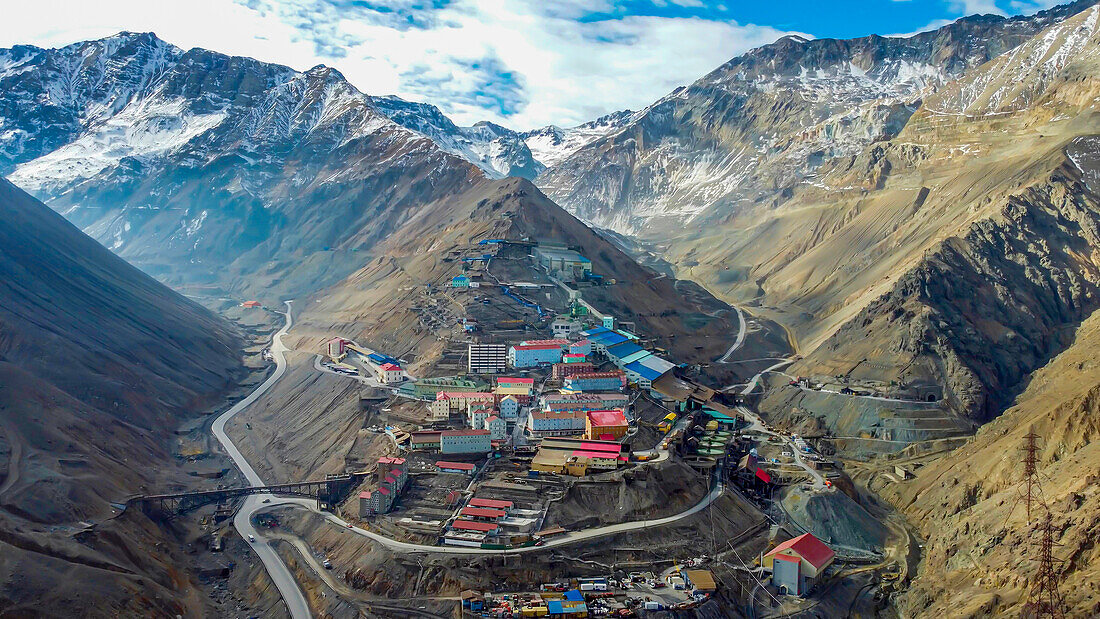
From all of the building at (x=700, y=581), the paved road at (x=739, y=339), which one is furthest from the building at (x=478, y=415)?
the paved road at (x=739, y=339)

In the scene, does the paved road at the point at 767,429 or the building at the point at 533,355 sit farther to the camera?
the building at the point at 533,355

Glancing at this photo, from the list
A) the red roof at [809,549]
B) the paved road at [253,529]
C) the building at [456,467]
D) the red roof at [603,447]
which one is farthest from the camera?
the red roof at [603,447]

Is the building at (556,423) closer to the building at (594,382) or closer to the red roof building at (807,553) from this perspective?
the building at (594,382)

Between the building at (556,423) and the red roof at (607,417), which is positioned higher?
the red roof at (607,417)

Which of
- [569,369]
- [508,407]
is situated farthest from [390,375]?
[569,369]

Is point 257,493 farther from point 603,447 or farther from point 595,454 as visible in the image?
point 603,447

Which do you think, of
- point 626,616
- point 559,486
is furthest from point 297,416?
point 626,616
